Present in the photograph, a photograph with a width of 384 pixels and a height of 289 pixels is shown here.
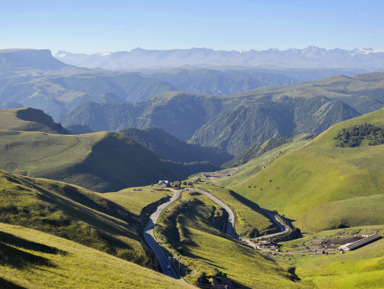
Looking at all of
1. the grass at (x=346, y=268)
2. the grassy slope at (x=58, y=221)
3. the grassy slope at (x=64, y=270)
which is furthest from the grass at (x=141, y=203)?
the grassy slope at (x=64, y=270)

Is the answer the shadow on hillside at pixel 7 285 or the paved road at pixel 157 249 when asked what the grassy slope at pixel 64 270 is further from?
the paved road at pixel 157 249

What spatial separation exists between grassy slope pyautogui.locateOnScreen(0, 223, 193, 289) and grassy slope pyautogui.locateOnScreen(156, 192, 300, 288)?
87.0 feet

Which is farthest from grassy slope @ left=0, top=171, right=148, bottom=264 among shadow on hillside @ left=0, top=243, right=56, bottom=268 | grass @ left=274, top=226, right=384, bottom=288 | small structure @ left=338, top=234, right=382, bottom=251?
small structure @ left=338, top=234, right=382, bottom=251

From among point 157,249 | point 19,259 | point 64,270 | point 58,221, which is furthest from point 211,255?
point 19,259

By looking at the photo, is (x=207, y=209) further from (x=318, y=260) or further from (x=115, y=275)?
(x=115, y=275)

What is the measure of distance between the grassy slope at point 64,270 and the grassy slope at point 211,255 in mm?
26527

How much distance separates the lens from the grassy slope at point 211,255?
93.0 meters

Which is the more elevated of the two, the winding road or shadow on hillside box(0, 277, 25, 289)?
shadow on hillside box(0, 277, 25, 289)

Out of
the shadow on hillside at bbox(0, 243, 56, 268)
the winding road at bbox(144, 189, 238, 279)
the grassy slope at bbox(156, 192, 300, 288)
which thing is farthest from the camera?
the grassy slope at bbox(156, 192, 300, 288)

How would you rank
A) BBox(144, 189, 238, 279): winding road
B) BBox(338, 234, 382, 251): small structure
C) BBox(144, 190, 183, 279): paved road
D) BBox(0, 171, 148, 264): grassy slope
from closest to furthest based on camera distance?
BBox(0, 171, 148, 264): grassy slope → BBox(144, 190, 183, 279): paved road → BBox(144, 189, 238, 279): winding road → BBox(338, 234, 382, 251): small structure

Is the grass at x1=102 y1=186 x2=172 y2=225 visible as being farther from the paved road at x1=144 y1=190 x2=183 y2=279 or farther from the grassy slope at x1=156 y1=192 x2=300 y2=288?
the grassy slope at x1=156 y1=192 x2=300 y2=288

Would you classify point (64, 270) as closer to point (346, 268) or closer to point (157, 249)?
point (157, 249)

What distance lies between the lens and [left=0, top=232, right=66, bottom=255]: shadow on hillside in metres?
55.7

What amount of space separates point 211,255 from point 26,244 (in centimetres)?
6486
